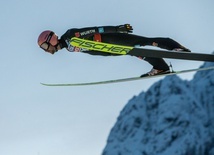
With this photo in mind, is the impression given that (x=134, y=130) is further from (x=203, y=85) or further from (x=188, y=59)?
(x=188, y=59)

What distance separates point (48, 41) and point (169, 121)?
156855 millimetres

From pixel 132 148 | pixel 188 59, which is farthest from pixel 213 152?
pixel 188 59

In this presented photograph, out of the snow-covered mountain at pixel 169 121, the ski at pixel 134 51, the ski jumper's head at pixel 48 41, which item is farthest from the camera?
the snow-covered mountain at pixel 169 121

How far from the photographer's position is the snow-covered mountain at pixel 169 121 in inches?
5655

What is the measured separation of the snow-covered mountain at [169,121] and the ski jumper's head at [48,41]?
122504mm

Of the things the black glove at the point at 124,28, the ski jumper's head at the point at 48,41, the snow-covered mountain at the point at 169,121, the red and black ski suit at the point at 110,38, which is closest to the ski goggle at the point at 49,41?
the ski jumper's head at the point at 48,41

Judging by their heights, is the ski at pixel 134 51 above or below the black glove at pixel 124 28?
below

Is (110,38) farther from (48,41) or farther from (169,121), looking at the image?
(169,121)

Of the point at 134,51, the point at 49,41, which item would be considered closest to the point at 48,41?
the point at 49,41

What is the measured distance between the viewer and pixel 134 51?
31.8 ft

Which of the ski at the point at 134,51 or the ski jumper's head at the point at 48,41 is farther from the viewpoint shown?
the ski jumper's head at the point at 48,41

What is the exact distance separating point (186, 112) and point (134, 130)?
41.0 metres

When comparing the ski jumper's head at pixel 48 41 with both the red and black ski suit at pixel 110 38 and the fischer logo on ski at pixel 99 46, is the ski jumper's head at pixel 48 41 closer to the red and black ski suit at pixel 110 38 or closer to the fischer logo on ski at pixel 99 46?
the red and black ski suit at pixel 110 38

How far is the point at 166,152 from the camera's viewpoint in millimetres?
151000
